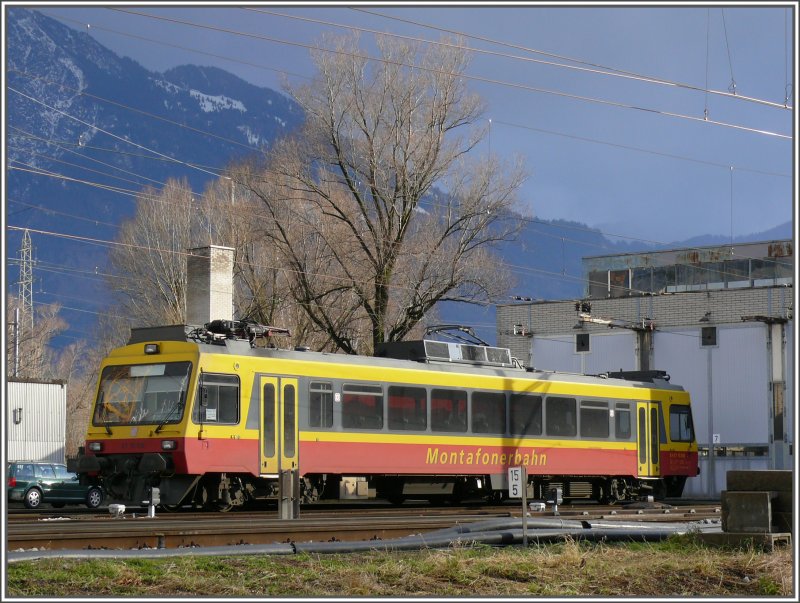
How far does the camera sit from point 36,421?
41750mm

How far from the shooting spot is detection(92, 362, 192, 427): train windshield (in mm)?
22562

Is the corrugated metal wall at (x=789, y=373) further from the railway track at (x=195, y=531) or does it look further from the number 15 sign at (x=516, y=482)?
the number 15 sign at (x=516, y=482)

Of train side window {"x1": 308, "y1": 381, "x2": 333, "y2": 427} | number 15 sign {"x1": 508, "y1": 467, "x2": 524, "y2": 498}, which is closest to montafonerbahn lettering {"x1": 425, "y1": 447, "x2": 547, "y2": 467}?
train side window {"x1": 308, "y1": 381, "x2": 333, "y2": 427}

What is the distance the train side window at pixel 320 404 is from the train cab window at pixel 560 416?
707 cm

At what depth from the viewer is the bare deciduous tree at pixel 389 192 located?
39906 millimetres

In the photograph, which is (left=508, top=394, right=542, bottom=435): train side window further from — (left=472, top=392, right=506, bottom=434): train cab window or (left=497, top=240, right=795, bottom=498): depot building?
(left=497, top=240, right=795, bottom=498): depot building

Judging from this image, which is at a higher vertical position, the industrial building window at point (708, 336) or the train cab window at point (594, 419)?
the industrial building window at point (708, 336)

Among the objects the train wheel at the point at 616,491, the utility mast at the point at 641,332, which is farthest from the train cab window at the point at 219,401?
the utility mast at the point at 641,332

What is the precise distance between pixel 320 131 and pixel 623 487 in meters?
15.9

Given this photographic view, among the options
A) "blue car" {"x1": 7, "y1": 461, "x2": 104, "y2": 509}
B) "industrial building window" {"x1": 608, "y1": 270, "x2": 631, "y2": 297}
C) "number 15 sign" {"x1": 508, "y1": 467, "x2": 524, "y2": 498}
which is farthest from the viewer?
"industrial building window" {"x1": 608, "y1": 270, "x2": 631, "y2": 297}

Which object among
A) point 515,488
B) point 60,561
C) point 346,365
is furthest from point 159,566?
point 346,365

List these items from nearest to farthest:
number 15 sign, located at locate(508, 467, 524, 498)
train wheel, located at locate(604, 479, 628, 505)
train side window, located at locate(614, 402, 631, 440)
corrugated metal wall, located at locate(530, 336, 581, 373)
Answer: number 15 sign, located at locate(508, 467, 524, 498), train side window, located at locate(614, 402, 631, 440), train wheel, located at locate(604, 479, 628, 505), corrugated metal wall, located at locate(530, 336, 581, 373)

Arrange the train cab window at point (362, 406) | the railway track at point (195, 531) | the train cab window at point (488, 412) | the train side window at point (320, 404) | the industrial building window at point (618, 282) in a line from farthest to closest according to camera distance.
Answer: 1. the industrial building window at point (618, 282)
2. the train cab window at point (488, 412)
3. the train cab window at point (362, 406)
4. the train side window at point (320, 404)
5. the railway track at point (195, 531)

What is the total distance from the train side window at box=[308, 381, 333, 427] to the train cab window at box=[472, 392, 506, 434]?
4.44m
